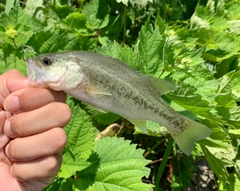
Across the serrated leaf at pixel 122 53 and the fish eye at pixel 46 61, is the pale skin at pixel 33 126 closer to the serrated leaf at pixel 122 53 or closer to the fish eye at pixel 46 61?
the fish eye at pixel 46 61

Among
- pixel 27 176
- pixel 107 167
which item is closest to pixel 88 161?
pixel 107 167

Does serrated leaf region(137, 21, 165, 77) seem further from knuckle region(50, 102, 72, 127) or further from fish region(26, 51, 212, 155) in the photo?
knuckle region(50, 102, 72, 127)

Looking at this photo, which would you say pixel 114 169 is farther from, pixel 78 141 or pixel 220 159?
pixel 220 159

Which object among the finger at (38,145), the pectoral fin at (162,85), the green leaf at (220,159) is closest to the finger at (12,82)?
the finger at (38,145)

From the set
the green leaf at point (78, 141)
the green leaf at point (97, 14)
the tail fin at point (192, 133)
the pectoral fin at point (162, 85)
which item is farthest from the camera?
the green leaf at point (97, 14)

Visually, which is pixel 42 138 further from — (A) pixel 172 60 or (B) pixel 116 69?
(A) pixel 172 60

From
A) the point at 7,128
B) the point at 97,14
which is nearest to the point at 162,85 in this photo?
the point at 7,128

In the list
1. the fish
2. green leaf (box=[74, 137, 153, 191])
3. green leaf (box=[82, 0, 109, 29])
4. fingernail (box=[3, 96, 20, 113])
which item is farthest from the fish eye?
green leaf (box=[82, 0, 109, 29])
